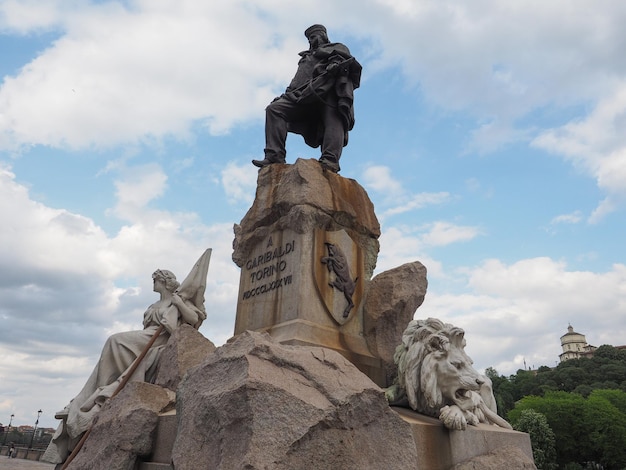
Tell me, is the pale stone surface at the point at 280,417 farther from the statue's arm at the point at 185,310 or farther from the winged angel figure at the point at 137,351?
the statue's arm at the point at 185,310

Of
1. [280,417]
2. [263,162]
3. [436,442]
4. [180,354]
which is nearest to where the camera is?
[280,417]

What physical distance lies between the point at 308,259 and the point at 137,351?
2314 millimetres

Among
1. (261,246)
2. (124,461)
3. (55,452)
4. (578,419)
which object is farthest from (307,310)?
(578,419)

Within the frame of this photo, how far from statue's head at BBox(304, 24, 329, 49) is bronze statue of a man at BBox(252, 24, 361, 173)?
16 mm

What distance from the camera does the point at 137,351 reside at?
579cm

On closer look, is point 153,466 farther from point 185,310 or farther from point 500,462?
point 500,462

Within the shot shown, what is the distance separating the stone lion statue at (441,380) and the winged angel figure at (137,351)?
284 centimetres

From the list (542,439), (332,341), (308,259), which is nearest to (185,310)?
(308,259)

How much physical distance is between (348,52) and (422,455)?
5802 mm

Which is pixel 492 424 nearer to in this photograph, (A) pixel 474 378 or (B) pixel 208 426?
(A) pixel 474 378

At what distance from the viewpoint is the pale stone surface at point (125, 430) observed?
3822 mm

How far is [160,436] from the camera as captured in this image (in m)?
3.96

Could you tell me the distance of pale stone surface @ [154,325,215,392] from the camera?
5.05 meters

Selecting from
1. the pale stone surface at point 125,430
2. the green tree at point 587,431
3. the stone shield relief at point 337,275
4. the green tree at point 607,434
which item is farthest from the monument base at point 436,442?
Answer: the green tree at point 607,434
